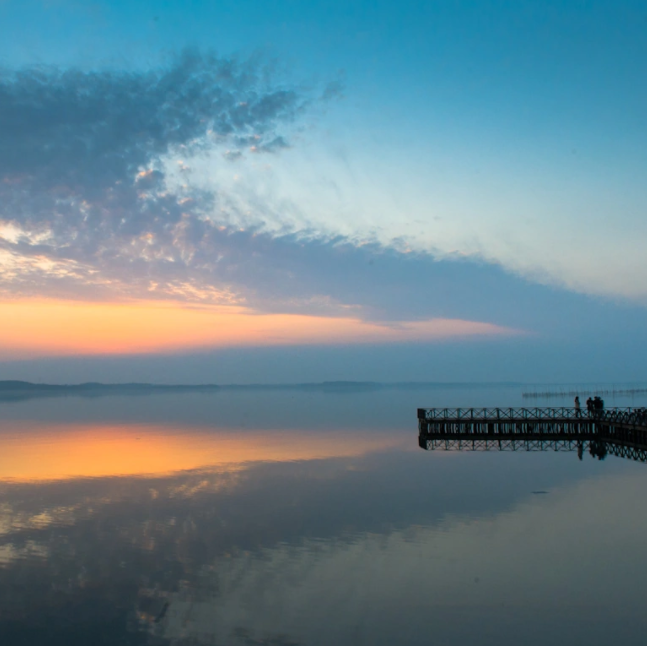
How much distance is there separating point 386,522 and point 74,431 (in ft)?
218

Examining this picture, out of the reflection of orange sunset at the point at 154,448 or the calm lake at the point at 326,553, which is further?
the reflection of orange sunset at the point at 154,448

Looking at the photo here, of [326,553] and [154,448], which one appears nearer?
[326,553]

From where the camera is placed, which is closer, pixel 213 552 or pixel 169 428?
pixel 213 552

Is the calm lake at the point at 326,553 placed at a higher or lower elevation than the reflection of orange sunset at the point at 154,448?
lower

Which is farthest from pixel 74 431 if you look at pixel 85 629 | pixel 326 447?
pixel 85 629

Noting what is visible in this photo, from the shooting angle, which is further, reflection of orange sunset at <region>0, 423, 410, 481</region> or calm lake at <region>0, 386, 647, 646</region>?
reflection of orange sunset at <region>0, 423, 410, 481</region>

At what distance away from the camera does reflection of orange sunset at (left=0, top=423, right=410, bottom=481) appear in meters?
51.0

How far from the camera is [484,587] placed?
22.4 m

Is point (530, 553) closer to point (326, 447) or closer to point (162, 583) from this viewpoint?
point (162, 583)

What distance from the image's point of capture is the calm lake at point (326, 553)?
64.0 ft

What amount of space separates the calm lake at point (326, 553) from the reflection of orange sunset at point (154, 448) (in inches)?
44.0

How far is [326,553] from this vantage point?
1050 inches

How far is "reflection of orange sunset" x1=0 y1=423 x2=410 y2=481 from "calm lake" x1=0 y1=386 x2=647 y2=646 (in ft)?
3.67

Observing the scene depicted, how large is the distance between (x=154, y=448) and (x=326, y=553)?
41.8m
